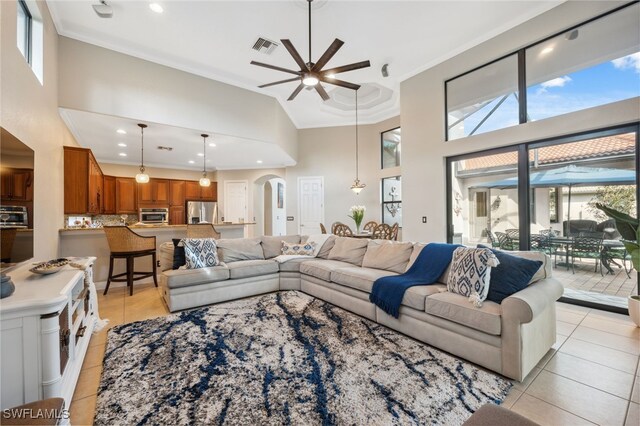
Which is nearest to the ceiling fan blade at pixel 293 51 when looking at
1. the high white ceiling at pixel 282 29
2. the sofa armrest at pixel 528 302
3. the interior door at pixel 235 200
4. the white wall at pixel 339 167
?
the high white ceiling at pixel 282 29

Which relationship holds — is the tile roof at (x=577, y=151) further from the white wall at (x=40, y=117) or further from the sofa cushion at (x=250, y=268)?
the white wall at (x=40, y=117)

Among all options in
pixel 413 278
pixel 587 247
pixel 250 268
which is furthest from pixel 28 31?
pixel 587 247

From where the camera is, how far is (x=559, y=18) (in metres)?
3.42

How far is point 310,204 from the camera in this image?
7766 millimetres

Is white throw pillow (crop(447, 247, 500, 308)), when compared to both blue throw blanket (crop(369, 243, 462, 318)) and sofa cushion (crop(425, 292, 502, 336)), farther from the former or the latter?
blue throw blanket (crop(369, 243, 462, 318))

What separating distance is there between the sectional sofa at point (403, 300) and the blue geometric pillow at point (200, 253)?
160 mm

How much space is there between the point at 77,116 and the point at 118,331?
3296 mm

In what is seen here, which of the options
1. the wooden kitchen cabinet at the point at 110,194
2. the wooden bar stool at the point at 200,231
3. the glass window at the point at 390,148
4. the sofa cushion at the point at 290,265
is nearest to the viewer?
the sofa cushion at the point at 290,265

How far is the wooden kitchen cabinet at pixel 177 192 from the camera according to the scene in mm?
8195

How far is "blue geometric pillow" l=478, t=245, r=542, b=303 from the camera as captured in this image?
2.21 meters

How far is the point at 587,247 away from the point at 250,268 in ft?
15.4

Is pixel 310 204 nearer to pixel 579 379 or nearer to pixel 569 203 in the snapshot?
pixel 569 203

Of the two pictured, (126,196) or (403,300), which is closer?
(403,300)

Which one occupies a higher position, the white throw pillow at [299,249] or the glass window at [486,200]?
the glass window at [486,200]
